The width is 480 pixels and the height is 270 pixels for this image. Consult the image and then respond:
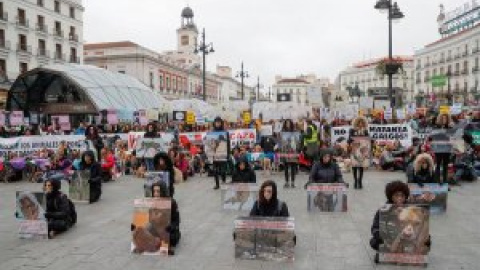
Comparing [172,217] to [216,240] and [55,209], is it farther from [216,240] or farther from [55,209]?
[55,209]

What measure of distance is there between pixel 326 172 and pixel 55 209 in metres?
4.95

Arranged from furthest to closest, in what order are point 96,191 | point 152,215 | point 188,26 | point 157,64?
point 188,26 → point 157,64 → point 96,191 → point 152,215

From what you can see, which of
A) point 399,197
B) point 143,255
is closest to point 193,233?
point 143,255

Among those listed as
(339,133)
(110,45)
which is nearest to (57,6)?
Result: (110,45)

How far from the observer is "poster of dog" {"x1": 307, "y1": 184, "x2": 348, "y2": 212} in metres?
8.66

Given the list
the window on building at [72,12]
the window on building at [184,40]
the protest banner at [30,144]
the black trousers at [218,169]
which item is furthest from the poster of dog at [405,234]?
→ the window on building at [184,40]

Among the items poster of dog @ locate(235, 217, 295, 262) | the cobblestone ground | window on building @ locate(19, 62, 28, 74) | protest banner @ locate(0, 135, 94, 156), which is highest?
window on building @ locate(19, 62, 28, 74)

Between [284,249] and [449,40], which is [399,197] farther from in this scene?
[449,40]

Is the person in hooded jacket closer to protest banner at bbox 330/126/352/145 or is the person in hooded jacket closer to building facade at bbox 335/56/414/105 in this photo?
protest banner at bbox 330/126/352/145

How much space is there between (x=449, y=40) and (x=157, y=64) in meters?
43.0

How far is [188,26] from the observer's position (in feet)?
311

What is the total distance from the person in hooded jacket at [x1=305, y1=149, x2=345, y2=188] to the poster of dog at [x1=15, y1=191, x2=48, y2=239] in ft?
15.7

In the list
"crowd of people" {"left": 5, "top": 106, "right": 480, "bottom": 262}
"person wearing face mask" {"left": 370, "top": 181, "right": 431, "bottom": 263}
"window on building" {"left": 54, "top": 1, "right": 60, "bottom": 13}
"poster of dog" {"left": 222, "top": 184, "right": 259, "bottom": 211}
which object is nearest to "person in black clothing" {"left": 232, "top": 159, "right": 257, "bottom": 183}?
"crowd of people" {"left": 5, "top": 106, "right": 480, "bottom": 262}

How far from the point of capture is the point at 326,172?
8.85m
